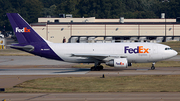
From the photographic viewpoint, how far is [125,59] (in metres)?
38.3

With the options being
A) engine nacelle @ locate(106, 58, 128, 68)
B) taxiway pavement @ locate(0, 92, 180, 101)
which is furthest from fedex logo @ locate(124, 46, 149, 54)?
taxiway pavement @ locate(0, 92, 180, 101)

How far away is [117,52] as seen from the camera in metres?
40.1

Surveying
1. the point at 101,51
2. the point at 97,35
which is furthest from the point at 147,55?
the point at 97,35

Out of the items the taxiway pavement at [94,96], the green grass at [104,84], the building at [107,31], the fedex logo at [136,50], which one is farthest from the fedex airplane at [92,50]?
the building at [107,31]

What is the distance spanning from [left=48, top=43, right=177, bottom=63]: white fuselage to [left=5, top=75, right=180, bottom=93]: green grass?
23.8 feet

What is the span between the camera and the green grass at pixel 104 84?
26.2m

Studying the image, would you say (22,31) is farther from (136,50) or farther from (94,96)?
(94,96)

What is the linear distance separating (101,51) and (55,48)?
6535mm

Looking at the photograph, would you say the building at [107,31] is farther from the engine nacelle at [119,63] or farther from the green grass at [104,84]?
the green grass at [104,84]

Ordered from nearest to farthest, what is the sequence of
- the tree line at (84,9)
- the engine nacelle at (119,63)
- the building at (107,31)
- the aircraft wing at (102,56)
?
the engine nacelle at (119,63), the aircraft wing at (102,56), the building at (107,31), the tree line at (84,9)

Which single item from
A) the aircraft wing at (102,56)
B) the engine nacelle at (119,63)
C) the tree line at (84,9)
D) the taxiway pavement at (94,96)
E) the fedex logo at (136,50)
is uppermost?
the tree line at (84,9)

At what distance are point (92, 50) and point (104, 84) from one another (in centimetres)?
1208

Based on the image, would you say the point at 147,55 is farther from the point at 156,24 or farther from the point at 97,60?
the point at 156,24

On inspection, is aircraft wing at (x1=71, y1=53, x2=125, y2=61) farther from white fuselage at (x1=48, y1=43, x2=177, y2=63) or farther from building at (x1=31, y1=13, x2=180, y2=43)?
building at (x1=31, y1=13, x2=180, y2=43)
